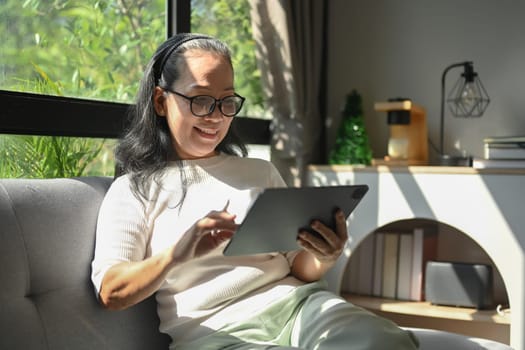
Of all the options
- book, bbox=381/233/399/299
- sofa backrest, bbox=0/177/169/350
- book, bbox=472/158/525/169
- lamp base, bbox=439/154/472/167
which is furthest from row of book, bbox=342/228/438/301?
sofa backrest, bbox=0/177/169/350

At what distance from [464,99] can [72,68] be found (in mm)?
1532

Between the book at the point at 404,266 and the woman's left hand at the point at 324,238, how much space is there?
4.10 feet

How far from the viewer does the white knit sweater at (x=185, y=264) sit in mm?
1679

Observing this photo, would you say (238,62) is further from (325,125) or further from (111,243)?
(111,243)

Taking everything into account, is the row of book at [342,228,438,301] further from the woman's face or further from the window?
the woman's face

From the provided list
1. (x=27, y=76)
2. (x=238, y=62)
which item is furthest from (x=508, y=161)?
(x=27, y=76)

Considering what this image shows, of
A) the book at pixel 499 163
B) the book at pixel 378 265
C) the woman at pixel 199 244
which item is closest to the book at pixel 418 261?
the book at pixel 378 265

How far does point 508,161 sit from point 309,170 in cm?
78

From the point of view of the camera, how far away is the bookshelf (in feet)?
8.39

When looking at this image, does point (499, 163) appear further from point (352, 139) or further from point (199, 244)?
point (199, 244)

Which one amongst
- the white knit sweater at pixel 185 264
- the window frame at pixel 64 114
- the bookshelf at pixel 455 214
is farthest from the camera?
the bookshelf at pixel 455 214

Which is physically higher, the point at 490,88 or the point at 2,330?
the point at 490,88

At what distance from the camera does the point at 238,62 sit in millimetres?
2936

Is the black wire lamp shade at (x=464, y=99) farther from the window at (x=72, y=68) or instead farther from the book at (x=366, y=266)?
the window at (x=72, y=68)
